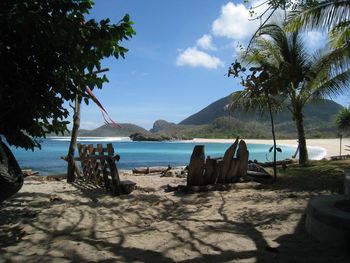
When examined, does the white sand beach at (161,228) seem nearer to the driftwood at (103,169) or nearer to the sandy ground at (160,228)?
the sandy ground at (160,228)

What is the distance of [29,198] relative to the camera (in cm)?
692

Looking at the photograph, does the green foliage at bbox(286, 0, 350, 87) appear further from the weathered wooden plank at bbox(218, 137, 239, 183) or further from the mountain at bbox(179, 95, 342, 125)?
the mountain at bbox(179, 95, 342, 125)

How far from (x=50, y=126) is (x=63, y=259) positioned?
311 cm

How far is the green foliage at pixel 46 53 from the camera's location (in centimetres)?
398

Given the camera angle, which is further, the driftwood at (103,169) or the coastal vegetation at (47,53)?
the driftwood at (103,169)

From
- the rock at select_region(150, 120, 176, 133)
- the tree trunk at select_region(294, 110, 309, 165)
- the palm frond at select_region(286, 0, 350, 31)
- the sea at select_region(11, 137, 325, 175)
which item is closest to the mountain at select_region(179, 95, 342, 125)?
the rock at select_region(150, 120, 176, 133)

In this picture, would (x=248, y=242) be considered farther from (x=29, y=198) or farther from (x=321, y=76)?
(x=321, y=76)

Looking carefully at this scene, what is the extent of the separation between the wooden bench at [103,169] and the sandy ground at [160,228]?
0.38 m

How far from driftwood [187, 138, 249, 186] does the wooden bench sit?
1.36m

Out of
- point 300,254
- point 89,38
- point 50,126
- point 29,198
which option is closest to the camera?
point 300,254

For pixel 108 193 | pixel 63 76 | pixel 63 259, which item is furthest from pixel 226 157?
pixel 63 259

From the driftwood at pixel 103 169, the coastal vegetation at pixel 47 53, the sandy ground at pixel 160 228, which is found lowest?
the sandy ground at pixel 160 228

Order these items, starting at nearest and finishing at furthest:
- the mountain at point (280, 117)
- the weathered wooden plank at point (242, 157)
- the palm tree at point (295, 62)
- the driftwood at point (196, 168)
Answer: the driftwood at point (196, 168)
the weathered wooden plank at point (242, 157)
the palm tree at point (295, 62)
the mountain at point (280, 117)

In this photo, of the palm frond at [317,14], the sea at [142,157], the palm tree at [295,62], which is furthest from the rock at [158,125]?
the palm frond at [317,14]
